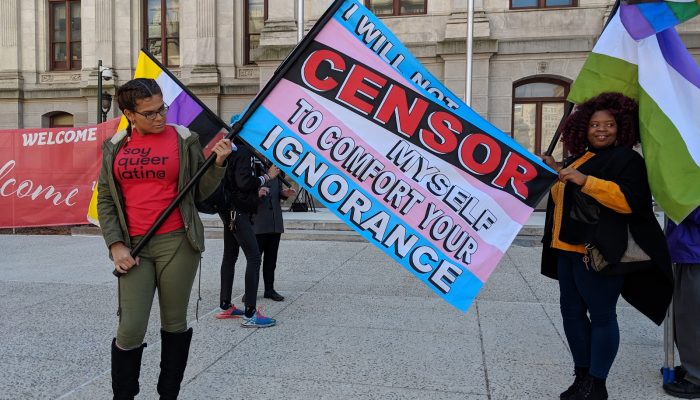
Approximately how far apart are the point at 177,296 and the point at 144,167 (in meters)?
0.70

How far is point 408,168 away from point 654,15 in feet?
5.56

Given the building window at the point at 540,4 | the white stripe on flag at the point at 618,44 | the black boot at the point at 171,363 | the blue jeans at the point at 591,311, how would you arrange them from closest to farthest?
the black boot at the point at 171,363, the blue jeans at the point at 591,311, the white stripe on flag at the point at 618,44, the building window at the point at 540,4

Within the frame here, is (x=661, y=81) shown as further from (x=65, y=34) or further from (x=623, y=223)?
(x=65, y=34)

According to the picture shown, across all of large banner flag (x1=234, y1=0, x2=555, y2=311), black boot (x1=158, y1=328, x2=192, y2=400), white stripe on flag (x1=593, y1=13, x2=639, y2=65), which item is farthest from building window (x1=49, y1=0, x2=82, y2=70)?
white stripe on flag (x1=593, y1=13, x2=639, y2=65)

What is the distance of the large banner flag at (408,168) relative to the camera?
314 centimetres

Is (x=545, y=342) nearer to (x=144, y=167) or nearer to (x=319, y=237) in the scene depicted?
(x=144, y=167)

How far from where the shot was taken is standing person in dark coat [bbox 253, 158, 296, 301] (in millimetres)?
5504

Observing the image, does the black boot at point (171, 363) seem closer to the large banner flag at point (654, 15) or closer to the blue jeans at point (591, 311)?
the blue jeans at point (591, 311)

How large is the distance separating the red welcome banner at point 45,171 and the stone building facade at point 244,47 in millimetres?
7913

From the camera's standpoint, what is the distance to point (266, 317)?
16.2 feet

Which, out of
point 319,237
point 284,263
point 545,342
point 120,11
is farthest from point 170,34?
point 545,342

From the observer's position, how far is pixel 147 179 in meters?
2.81


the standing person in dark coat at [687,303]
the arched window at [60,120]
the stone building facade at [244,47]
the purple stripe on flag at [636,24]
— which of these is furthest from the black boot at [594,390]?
the arched window at [60,120]

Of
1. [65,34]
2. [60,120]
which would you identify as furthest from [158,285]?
[65,34]
